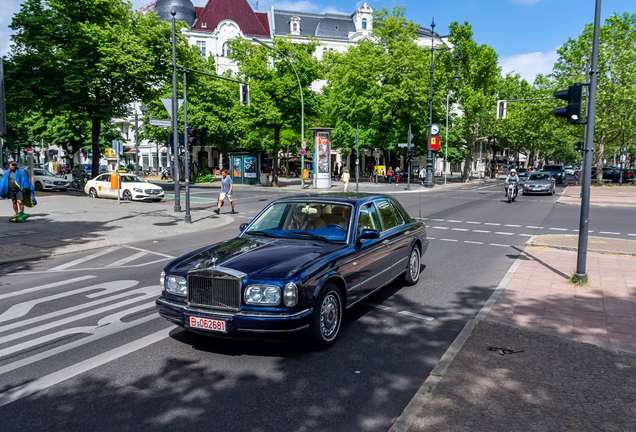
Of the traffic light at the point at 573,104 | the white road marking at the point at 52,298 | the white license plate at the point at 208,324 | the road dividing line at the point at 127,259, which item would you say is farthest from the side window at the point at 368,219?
the road dividing line at the point at 127,259

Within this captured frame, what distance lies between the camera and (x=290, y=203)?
6312 mm

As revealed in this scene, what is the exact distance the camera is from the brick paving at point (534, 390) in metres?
3.38

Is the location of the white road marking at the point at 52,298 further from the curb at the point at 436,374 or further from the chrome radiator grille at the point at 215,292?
the curb at the point at 436,374

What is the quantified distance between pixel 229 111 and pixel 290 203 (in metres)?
41.9

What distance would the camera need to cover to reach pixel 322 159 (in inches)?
1427

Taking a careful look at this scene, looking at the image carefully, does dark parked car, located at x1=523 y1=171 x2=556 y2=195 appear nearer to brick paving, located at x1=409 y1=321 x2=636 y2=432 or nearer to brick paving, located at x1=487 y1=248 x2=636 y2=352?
brick paving, located at x1=487 y1=248 x2=636 y2=352

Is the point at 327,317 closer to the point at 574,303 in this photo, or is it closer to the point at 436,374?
the point at 436,374

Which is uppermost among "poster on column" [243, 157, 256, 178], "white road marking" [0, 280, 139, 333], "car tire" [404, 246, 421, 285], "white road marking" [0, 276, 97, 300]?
"poster on column" [243, 157, 256, 178]

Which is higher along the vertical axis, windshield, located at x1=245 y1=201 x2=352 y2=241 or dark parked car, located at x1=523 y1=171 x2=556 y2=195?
windshield, located at x1=245 y1=201 x2=352 y2=241

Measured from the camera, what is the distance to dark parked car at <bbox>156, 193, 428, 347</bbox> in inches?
175

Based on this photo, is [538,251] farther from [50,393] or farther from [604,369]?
[50,393]

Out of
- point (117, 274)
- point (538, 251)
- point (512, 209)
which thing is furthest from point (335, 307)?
point (512, 209)

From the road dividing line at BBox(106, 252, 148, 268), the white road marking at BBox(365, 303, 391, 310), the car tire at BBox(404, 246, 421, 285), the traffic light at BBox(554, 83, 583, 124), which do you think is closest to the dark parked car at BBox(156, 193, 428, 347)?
the white road marking at BBox(365, 303, 391, 310)

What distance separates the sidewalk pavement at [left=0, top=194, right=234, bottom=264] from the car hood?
6956mm
